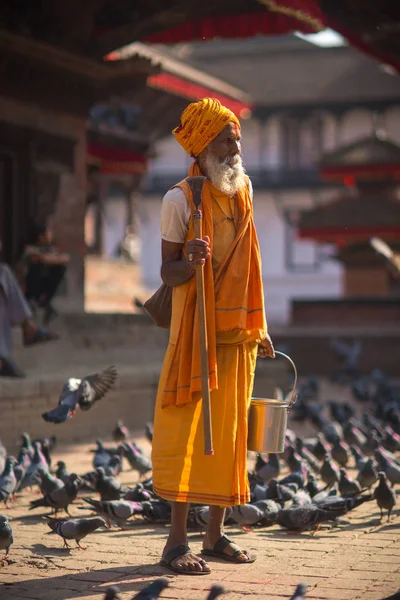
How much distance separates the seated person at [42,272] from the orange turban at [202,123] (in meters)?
6.55

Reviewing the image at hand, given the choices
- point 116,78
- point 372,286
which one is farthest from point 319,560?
point 372,286

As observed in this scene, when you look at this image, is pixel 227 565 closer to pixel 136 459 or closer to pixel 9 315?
pixel 136 459

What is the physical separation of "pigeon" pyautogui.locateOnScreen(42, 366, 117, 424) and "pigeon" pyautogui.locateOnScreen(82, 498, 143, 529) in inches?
48.1

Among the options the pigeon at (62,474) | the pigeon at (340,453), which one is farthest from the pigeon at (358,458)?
the pigeon at (62,474)

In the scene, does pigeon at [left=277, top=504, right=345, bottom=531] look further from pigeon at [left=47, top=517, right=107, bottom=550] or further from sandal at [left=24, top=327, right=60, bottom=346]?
sandal at [left=24, top=327, right=60, bottom=346]

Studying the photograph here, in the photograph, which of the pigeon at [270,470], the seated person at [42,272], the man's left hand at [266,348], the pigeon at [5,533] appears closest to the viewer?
the pigeon at [5,533]

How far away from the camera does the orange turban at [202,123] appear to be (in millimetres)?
5035

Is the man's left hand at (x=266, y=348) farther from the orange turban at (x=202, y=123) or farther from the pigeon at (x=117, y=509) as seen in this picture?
the pigeon at (x=117, y=509)

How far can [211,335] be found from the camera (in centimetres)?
497

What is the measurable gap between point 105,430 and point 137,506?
424cm

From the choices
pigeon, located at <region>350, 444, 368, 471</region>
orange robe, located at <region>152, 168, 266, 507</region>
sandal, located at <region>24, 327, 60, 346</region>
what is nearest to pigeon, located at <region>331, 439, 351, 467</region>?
pigeon, located at <region>350, 444, 368, 471</region>

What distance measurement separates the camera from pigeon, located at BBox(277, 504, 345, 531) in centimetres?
582

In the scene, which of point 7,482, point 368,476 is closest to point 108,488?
point 7,482

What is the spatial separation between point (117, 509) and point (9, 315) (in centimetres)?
377
